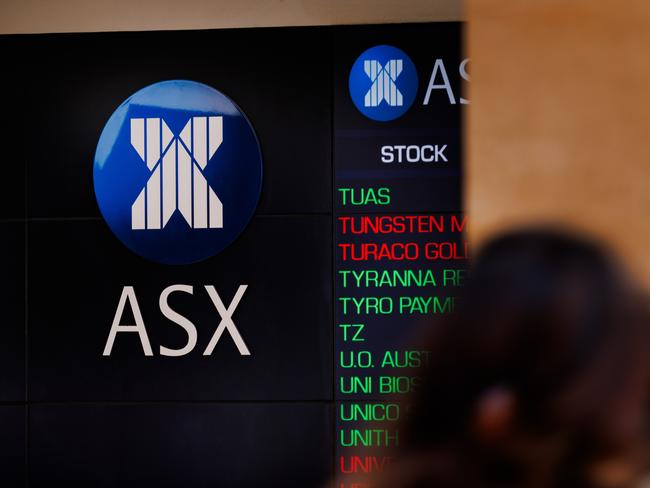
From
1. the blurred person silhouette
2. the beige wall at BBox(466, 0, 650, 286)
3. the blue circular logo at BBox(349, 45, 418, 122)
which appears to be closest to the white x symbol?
the blue circular logo at BBox(349, 45, 418, 122)

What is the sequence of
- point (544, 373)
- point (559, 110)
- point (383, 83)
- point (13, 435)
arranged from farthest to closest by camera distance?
1. point (13, 435)
2. point (383, 83)
3. point (559, 110)
4. point (544, 373)

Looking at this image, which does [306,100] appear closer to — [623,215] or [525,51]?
[525,51]

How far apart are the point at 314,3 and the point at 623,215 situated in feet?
8.40

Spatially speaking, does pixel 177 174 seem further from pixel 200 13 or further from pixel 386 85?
pixel 386 85

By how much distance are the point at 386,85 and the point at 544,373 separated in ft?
13.1

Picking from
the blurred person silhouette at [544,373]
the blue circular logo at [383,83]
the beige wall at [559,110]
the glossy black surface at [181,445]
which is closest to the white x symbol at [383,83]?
the blue circular logo at [383,83]

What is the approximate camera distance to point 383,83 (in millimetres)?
4484

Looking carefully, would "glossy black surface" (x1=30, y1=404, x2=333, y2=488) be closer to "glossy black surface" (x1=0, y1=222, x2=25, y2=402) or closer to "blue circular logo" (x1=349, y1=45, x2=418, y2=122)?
"glossy black surface" (x1=0, y1=222, x2=25, y2=402)

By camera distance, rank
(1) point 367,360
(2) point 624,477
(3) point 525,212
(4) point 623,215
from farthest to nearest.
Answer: (1) point 367,360 → (3) point 525,212 → (4) point 623,215 → (2) point 624,477

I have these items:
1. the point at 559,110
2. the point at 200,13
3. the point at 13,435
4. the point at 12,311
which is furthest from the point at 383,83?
the point at 13,435

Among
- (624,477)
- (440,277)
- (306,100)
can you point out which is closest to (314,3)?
(306,100)

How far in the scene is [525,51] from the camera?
2.67 metres

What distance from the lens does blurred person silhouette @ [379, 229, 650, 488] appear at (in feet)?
1.91

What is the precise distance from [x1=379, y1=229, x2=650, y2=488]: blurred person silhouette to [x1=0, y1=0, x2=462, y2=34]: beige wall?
13.2 feet
